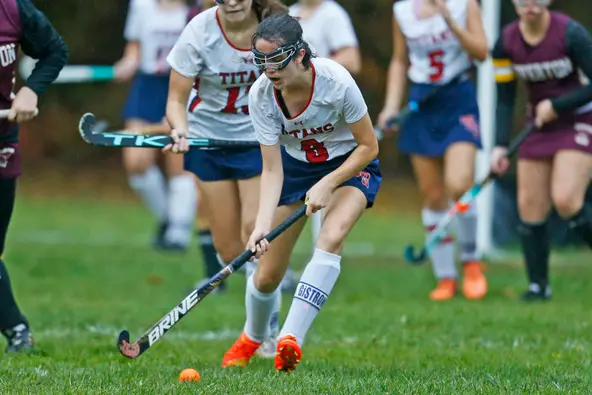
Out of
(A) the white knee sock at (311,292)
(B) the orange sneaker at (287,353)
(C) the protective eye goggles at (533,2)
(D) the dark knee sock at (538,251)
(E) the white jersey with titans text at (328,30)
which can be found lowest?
(D) the dark knee sock at (538,251)

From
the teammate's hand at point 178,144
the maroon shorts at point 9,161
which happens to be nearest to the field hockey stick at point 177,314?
the teammate's hand at point 178,144

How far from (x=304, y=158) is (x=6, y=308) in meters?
1.52

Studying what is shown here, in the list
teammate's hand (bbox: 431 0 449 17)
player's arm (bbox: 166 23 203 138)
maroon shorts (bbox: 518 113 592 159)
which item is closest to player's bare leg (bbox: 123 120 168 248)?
teammate's hand (bbox: 431 0 449 17)

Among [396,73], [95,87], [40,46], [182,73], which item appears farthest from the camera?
[95,87]

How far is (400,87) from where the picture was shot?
7.93 metres

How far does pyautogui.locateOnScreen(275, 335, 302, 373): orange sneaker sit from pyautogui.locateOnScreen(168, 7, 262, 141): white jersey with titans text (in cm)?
153

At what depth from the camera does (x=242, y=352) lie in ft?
16.9

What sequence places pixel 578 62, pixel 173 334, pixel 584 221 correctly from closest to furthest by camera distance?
pixel 173 334
pixel 578 62
pixel 584 221

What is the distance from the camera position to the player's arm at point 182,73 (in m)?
5.44

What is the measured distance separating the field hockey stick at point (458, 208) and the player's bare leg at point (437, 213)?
77 mm

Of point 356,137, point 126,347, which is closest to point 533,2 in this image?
point 356,137

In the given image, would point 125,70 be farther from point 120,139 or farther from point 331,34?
point 120,139

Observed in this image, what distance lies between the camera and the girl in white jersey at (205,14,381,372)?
458 cm

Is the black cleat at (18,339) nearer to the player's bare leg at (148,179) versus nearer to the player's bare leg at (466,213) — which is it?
the player's bare leg at (466,213)
